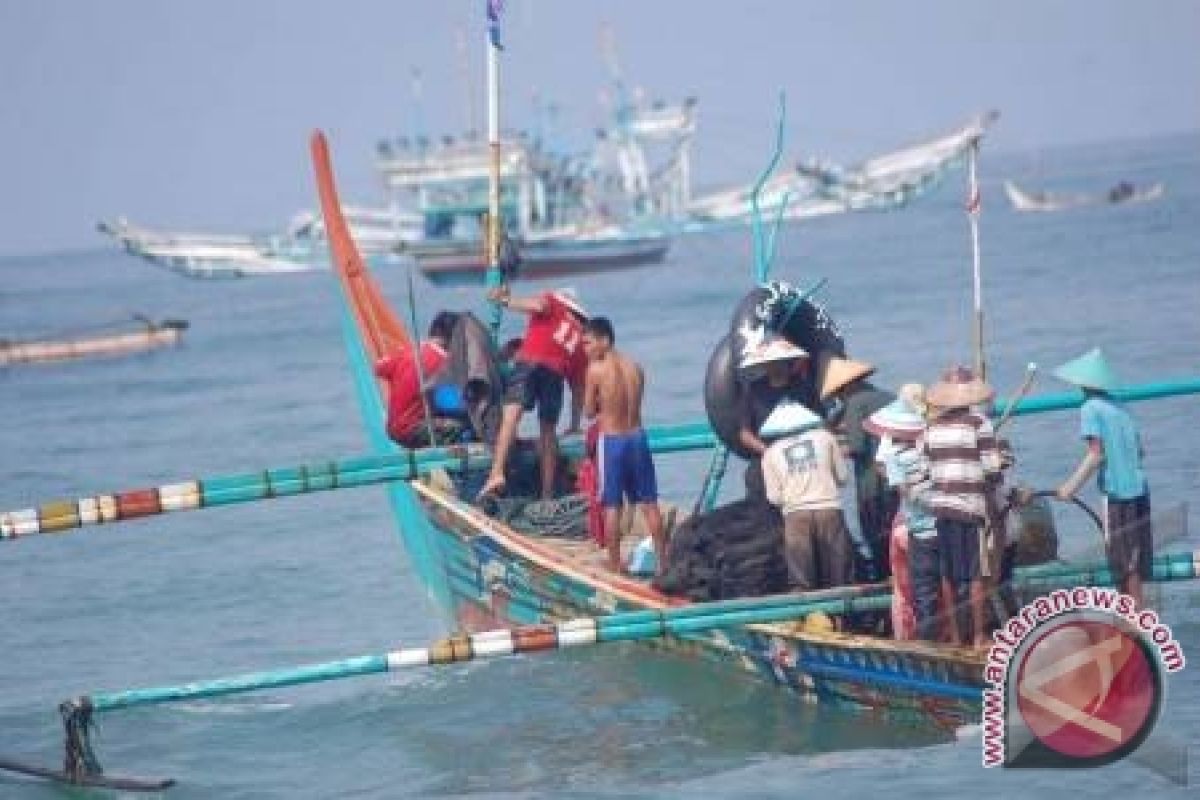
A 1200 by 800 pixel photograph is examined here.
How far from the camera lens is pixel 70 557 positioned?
22.7m

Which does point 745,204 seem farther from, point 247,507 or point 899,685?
point 899,685

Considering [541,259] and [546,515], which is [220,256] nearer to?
[541,259]

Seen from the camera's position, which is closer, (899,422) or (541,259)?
(899,422)

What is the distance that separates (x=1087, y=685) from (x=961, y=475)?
4.32 ft

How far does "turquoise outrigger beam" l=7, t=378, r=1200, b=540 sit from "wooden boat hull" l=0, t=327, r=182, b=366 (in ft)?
105

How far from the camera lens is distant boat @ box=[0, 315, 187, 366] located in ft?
155

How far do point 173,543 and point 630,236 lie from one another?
48.4 meters

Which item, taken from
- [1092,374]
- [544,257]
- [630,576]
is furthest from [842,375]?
[544,257]

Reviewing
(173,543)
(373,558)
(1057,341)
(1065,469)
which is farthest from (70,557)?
(1057,341)

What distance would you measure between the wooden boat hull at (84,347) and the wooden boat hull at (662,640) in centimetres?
3026

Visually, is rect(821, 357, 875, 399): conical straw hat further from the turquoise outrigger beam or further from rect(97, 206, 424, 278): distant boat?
rect(97, 206, 424, 278): distant boat

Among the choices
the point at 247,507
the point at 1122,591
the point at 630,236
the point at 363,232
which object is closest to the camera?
the point at 1122,591

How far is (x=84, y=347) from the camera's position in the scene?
47.1 meters
